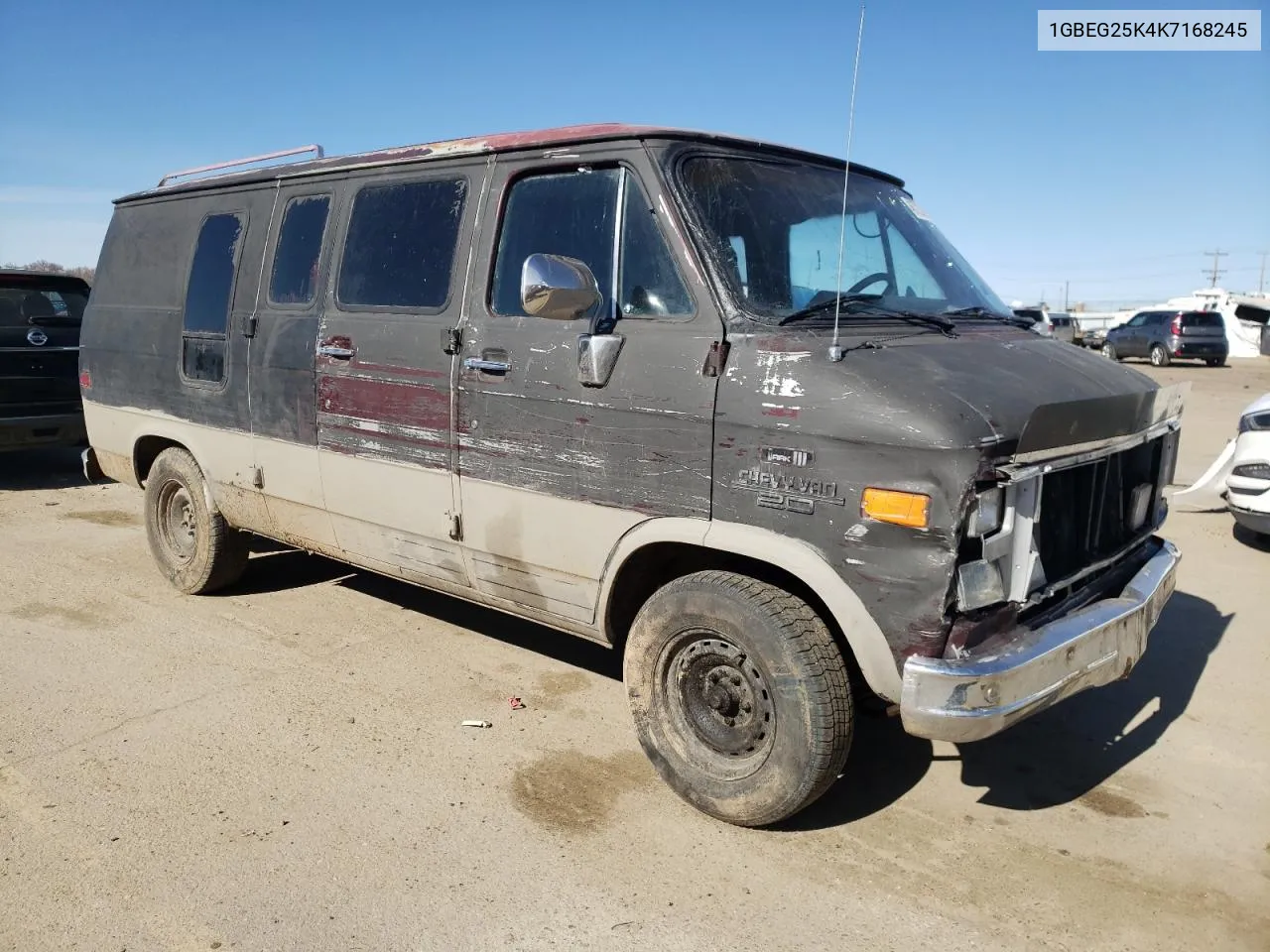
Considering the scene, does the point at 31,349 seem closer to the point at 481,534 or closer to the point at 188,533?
the point at 188,533

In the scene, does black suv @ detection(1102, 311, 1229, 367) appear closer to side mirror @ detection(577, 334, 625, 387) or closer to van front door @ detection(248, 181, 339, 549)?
van front door @ detection(248, 181, 339, 549)

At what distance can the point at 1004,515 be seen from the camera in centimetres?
300

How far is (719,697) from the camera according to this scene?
3525mm

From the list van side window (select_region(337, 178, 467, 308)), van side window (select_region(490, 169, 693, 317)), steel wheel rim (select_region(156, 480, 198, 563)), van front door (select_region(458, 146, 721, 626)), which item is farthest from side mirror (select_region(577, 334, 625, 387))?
steel wheel rim (select_region(156, 480, 198, 563))

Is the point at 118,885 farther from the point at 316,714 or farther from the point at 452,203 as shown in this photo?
the point at 452,203


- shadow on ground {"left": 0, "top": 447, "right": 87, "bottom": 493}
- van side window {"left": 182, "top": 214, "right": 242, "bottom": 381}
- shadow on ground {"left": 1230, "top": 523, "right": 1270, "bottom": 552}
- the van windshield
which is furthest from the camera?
shadow on ground {"left": 0, "top": 447, "right": 87, "bottom": 493}

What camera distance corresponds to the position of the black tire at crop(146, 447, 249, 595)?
577cm

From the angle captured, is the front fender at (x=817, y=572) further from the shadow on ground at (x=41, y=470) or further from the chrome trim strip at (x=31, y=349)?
the shadow on ground at (x=41, y=470)

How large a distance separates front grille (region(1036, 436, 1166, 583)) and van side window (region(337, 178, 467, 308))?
8.43 ft

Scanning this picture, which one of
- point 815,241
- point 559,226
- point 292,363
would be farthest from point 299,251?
point 815,241

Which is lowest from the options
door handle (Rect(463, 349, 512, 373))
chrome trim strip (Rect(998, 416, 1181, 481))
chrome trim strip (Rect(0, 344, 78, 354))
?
chrome trim strip (Rect(998, 416, 1181, 481))

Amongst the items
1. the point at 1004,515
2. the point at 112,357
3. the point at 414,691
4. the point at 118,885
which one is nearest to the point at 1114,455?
the point at 1004,515

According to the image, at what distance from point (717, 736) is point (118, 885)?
2.00 meters

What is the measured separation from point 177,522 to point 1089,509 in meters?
5.20
